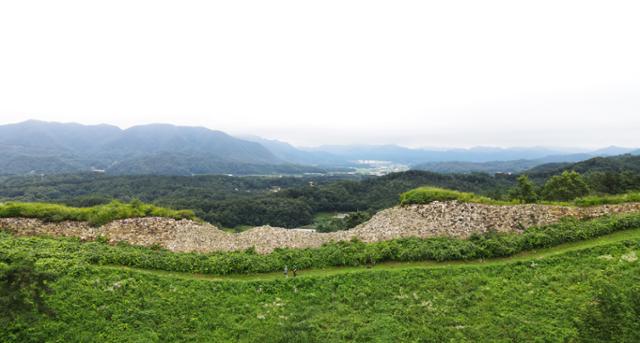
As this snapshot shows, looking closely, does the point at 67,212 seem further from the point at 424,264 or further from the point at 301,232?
the point at 424,264

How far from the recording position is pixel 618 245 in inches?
562

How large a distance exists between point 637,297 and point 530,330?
3788 mm

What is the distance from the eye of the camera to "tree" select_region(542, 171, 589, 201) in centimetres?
3756

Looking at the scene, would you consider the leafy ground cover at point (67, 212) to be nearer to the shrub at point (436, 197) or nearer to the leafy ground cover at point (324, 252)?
the leafy ground cover at point (324, 252)

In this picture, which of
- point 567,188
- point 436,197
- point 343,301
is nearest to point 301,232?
point 343,301

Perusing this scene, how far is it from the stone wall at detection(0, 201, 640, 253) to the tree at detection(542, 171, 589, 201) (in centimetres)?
2232

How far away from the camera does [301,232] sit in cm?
2014

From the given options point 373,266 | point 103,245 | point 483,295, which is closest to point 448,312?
point 483,295

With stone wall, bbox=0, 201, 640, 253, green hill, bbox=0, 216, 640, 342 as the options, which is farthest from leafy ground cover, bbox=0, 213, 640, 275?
stone wall, bbox=0, 201, 640, 253

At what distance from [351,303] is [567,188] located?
39522 millimetres

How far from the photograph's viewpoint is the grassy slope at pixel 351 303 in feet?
34.7

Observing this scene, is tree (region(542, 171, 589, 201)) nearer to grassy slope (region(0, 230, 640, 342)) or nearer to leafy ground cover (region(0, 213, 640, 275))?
leafy ground cover (region(0, 213, 640, 275))

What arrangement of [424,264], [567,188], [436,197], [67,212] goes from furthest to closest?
[567,188] < [436,197] < [67,212] < [424,264]

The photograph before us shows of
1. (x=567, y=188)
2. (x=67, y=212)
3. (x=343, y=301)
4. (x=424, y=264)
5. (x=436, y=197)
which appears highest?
(x=436, y=197)
